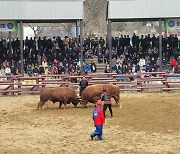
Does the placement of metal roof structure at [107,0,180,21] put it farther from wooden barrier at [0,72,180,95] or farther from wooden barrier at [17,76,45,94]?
→ wooden barrier at [17,76,45,94]

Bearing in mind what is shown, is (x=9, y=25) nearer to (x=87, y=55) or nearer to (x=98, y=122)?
(x=87, y=55)

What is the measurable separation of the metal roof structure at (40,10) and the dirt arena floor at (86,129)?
8.06m

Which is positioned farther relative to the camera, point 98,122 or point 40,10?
point 40,10

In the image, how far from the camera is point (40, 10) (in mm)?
26594

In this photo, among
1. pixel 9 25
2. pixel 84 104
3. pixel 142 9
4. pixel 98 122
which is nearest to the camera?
pixel 98 122

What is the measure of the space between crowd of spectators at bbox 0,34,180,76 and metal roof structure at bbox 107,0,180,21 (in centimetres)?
354

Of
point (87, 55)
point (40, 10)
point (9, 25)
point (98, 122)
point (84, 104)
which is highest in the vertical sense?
point (40, 10)

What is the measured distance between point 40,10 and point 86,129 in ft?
46.8

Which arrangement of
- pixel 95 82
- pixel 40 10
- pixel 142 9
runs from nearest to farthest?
pixel 95 82 → pixel 40 10 → pixel 142 9

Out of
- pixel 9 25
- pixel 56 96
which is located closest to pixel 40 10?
pixel 9 25

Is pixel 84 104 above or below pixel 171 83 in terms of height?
below

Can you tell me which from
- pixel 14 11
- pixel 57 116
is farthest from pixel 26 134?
pixel 14 11

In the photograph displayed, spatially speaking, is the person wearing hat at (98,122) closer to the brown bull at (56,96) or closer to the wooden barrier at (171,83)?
the brown bull at (56,96)

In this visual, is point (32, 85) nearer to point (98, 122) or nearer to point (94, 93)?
point (94, 93)
